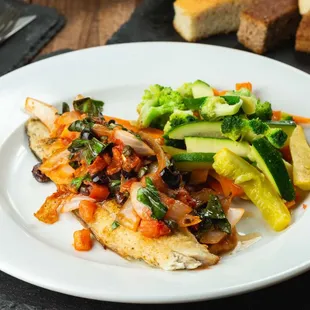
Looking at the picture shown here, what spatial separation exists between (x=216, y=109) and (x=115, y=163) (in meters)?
0.86

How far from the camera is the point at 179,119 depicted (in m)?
4.36

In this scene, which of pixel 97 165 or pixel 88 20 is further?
pixel 88 20

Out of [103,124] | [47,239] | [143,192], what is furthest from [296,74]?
[47,239]

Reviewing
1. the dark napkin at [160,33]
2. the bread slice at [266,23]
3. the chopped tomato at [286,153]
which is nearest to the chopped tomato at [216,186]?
the chopped tomato at [286,153]

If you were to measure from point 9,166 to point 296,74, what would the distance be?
2446mm

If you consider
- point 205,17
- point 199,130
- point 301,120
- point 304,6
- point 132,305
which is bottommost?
point 304,6

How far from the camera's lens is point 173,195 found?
375cm

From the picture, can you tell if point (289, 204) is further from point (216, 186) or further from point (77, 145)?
point (77, 145)

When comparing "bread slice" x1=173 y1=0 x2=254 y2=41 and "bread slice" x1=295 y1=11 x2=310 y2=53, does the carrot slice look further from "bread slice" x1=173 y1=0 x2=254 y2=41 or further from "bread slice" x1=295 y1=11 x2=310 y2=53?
"bread slice" x1=173 y1=0 x2=254 y2=41

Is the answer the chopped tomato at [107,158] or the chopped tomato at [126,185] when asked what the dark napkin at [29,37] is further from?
the chopped tomato at [126,185]

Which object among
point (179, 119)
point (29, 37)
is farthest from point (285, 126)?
point (29, 37)

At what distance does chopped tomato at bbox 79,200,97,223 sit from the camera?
12.5 ft

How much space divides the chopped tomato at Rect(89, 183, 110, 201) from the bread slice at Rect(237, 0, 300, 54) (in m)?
3.11

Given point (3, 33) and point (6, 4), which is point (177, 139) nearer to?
point (3, 33)
